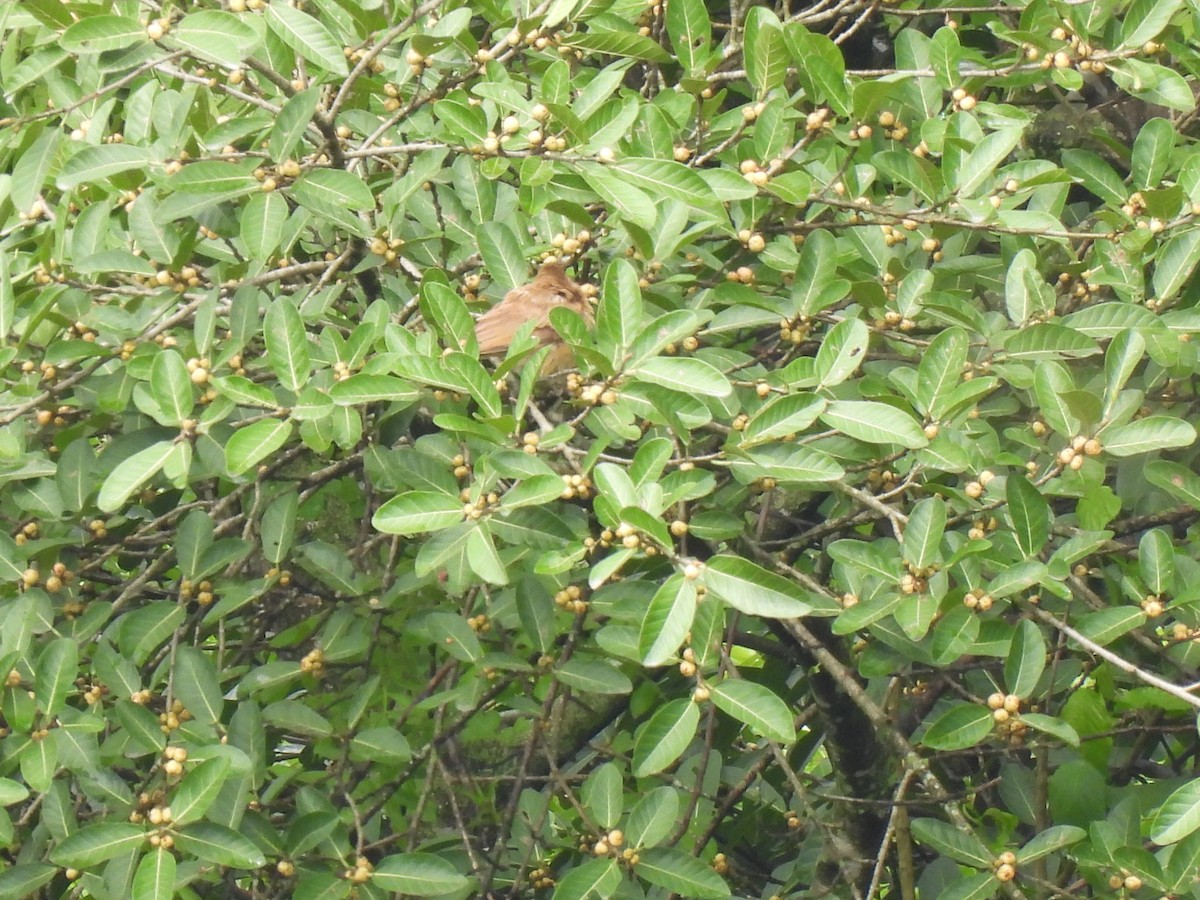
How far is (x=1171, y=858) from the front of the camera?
193cm

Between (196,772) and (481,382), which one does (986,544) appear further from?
(196,772)

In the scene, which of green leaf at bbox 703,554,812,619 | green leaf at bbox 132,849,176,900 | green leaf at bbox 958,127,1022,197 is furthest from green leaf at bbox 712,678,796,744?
green leaf at bbox 958,127,1022,197

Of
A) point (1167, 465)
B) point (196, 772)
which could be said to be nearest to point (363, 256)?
point (196, 772)

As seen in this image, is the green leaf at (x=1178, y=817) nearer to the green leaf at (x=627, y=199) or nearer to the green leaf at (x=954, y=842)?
the green leaf at (x=954, y=842)

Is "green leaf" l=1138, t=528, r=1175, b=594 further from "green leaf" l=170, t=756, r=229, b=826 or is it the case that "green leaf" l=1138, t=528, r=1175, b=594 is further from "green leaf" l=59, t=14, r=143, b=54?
"green leaf" l=59, t=14, r=143, b=54

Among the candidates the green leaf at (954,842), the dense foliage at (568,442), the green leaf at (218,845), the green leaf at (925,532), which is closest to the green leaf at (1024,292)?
the dense foliage at (568,442)

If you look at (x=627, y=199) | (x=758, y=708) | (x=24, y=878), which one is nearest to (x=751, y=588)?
(x=758, y=708)

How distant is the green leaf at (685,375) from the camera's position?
1712mm

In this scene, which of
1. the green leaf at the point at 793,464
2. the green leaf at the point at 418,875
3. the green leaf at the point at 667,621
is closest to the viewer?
the green leaf at the point at 667,621

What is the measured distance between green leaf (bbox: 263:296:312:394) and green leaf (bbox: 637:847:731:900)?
2.97 feet

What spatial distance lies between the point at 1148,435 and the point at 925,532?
0.35 m

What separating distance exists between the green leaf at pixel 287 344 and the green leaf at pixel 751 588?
2.25 feet

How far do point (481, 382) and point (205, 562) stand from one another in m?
0.77

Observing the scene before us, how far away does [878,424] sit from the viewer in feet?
5.91
